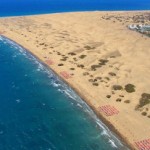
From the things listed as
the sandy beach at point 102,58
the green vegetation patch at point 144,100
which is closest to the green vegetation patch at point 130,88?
the sandy beach at point 102,58

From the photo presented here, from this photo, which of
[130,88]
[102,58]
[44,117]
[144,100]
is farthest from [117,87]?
[102,58]

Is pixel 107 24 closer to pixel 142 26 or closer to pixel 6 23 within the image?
pixel 142 26

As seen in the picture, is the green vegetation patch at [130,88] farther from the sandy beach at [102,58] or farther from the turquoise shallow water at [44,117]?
the turquoise shallow water at [44,117]

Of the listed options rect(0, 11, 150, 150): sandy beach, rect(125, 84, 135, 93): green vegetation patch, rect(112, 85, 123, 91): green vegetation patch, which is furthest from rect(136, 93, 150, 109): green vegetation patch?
rect(112, 85, 123, 91): green vegetation patch

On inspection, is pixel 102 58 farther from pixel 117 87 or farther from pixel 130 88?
pixel 130 88

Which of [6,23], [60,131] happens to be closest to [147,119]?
[60,131]

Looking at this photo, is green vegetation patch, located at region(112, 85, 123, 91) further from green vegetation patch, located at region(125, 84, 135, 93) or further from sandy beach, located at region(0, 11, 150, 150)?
green vegetation patch, located at region(125, 84, 135, 93)
